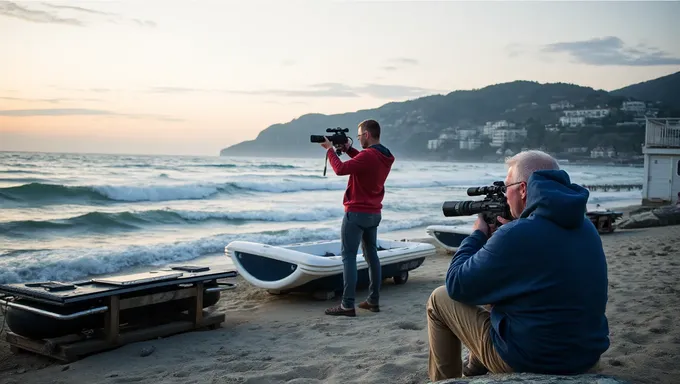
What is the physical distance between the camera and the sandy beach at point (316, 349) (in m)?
4.27

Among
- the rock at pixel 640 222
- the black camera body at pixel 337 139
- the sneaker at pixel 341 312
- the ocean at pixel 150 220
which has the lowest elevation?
the ocean at pixel 150 220

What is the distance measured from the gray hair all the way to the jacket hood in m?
0.12

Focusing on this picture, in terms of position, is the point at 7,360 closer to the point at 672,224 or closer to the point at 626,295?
the point at 626,295

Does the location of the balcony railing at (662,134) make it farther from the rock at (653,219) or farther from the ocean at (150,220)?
the rock at (653,219)

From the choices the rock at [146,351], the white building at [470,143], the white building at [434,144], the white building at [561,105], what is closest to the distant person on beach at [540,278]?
the rock at [146,351]

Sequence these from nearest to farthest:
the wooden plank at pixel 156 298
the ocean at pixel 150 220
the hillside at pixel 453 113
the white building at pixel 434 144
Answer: the wooden plank at pixel 156 298 < the ocean at pixel 150 220 < the white building at pixel 434 144 < the hillside at pixel 453 113

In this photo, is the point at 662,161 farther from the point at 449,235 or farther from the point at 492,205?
the point at 492,205

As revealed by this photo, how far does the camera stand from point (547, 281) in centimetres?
252

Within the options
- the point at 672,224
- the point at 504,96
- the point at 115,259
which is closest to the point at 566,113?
the point at 504,96

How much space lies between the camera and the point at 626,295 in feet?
21.4

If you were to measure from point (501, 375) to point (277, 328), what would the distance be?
341cm

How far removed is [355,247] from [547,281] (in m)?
3.75

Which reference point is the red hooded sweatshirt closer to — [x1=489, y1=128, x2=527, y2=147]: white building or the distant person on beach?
the distant person on beach

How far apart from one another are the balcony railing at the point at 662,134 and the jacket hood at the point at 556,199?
2407cm
